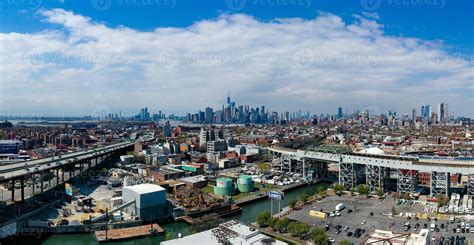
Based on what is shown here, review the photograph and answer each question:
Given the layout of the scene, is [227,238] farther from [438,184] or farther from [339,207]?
[438,184]

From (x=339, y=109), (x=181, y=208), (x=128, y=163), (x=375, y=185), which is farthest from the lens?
(x=339, y=109)

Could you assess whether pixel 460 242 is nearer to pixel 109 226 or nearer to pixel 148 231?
pixel 148 231

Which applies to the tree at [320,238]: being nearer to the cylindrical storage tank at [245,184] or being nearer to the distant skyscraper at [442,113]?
the cylindrical storage tank at [245,184]

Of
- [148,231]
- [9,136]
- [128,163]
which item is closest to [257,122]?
[9,136]

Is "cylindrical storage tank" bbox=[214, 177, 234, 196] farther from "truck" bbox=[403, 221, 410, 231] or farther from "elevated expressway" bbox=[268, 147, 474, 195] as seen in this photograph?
"truck" bbox=[403, 221, 410, 231]

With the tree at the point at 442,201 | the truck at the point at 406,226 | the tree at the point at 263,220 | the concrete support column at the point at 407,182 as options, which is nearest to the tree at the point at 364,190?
the concrete support column at the point at 407,182

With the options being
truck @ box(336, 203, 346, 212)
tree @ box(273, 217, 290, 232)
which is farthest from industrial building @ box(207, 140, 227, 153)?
tree @ box(273, 217, 290, 232)
